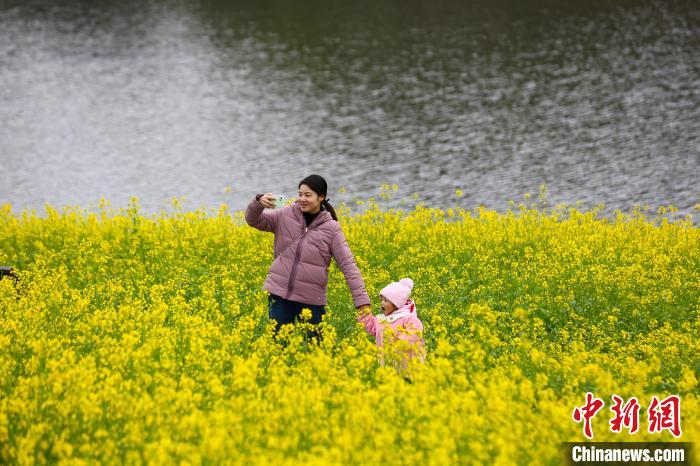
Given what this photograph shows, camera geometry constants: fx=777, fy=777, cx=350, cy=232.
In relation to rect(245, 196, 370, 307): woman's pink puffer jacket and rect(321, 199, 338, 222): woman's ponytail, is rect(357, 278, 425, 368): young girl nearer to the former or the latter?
rect(245, 196, 370, 307): woman's pink puffer jacket

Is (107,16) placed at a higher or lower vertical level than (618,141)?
higher

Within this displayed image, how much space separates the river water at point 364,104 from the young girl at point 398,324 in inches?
537

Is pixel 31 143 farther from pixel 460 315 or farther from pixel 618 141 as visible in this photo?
pixel 460 315

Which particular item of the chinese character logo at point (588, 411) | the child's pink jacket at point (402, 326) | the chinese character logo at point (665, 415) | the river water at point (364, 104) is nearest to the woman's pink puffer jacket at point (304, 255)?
the child's pink jacket at point (402, 326)

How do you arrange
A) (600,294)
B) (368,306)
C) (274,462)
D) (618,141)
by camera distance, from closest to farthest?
1. (274,462)
2. (368,306)
3. (600,294)
4. (618,141)

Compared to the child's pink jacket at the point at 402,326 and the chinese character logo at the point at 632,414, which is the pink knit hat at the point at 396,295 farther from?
the chinese character logo at the point at 632,414

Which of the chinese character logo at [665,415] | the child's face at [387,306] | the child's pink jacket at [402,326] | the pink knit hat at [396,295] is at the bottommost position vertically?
the chinese character logo at [665,415]

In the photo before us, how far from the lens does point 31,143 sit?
98.7 feet

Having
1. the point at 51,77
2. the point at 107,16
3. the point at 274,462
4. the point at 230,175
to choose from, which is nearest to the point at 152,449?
the point at 274,462

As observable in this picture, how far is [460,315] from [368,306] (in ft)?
7.82

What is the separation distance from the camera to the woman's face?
7.68 m

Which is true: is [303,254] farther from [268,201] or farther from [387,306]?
Result: [387,306]

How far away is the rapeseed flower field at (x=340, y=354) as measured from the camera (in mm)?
5457

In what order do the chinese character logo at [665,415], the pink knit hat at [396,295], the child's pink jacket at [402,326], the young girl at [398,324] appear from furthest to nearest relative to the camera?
the pink knit hat at [396,295] → the child's pink jacket at [402,326] → the young girl at [398,324] → the chinese character logo at [665,415]
